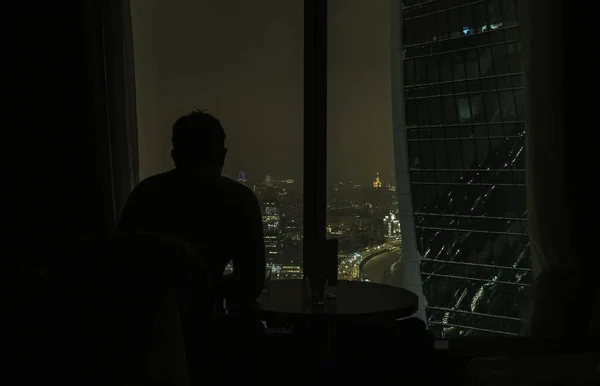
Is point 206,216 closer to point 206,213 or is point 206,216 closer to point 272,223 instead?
point 206,213

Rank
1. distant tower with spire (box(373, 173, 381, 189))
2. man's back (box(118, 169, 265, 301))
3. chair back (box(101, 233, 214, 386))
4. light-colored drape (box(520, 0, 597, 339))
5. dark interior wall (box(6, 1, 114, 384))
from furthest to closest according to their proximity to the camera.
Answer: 1. distant tower with spire (box(373, 173, 381, 189))
2. dark interior wall (box(6, 1, 114, 384))
3. light-colored drape (box(520, 0, 597, 339))
4. man's back (box(118, 169, 265, 301))
5. chair back (box(101, 233, 214, 386))

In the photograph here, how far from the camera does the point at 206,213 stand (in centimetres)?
159

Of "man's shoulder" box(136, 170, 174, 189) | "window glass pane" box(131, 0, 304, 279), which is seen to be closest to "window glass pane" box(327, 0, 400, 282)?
"window glass pane" box(131, 0, 304, 279)

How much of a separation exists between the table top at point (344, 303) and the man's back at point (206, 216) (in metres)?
0.24

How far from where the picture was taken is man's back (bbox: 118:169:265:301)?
5.21 ft

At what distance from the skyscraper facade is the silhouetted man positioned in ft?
5.37

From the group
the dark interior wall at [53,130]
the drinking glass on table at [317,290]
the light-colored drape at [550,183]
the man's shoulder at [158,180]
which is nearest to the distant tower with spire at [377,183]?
the light-colored drape at [550,183]

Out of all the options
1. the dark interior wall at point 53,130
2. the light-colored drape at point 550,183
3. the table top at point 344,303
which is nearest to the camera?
the table top at point 344,303

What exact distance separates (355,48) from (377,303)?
1.54 m

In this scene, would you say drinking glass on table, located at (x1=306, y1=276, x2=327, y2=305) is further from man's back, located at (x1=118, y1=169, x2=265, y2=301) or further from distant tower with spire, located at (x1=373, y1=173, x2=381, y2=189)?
distant tower with spire, located at (x1=373, y1=173, x2=381, y2=189)

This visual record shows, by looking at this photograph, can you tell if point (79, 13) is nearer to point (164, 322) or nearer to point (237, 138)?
point (237, 138)

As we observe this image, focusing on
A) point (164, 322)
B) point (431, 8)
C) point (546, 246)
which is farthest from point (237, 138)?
point (164, 322)

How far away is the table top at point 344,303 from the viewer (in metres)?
1.78

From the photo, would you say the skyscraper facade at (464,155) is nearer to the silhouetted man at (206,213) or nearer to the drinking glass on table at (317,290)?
the drinking glass on table at (317,290)
